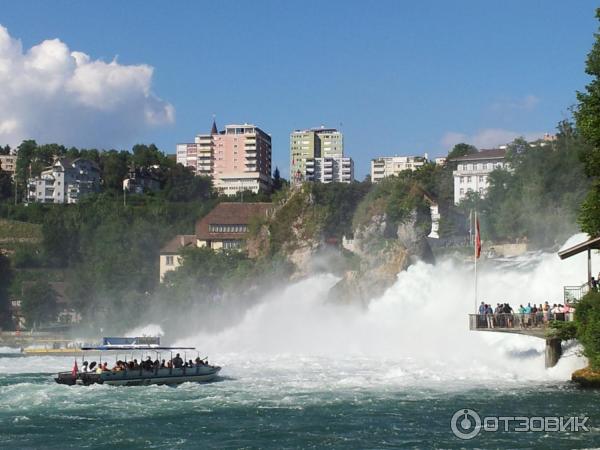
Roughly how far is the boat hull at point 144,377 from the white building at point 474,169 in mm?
84748

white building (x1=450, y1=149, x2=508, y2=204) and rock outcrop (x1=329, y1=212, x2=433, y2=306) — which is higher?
white building (x1=450, y1=149, x2=508, y2=204)

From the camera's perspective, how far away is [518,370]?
46.7 metres

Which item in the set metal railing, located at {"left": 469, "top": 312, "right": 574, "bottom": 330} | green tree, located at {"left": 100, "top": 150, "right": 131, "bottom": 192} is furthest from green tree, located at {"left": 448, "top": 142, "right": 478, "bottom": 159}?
metal railing, located at {"left": 469, "top": 312, "right": 574, "bottom": 330}

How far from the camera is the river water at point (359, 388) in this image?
31.4 m

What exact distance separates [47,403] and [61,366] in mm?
19519

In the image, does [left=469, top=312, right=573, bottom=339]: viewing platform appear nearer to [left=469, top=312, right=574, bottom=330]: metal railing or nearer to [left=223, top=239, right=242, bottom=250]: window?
[left=469, top=312, right=574, bottom=330]: metal railing

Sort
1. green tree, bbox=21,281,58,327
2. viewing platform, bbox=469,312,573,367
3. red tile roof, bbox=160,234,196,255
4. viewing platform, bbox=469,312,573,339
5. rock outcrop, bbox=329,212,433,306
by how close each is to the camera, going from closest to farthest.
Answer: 1. viewing platform, bbox=469,312,573,367
2. viewing platform, bbox=469,312,573,339
3. rock outcrop, bbox=329,212,433,306
4. green tree, bbox=21,281,58,327
5. red tile roof, bbox=160,234,196,255

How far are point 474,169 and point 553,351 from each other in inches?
3475

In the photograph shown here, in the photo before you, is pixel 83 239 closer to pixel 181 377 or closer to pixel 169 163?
pixel 169 163

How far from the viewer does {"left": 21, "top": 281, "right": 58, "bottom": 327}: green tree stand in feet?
365

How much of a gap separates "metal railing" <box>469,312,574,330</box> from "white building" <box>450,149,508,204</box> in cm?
8259

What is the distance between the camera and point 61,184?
545 feet

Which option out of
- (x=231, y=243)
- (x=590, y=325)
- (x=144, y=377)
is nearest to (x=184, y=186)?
(x=231, y=243)

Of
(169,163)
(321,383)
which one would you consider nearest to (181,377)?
(321,383)
